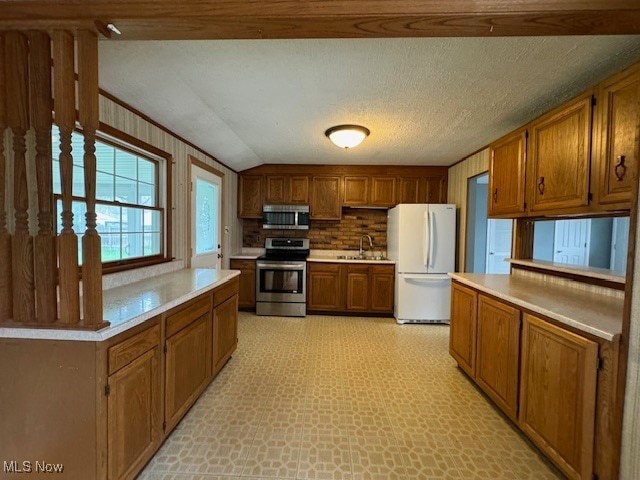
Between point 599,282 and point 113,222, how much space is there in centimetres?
350

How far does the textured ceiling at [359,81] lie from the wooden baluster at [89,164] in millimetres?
510

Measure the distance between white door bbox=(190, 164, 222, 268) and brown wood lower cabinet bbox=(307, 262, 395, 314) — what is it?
137 centimetres

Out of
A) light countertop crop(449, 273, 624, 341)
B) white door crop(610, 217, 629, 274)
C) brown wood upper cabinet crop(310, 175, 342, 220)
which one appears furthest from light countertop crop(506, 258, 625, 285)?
brown wood upper cabinet crop(310, 175, 342, 220)

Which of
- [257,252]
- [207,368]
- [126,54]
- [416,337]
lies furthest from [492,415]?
[257,252]

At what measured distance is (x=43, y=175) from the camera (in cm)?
121

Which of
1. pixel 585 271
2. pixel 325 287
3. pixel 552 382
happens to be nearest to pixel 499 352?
pixel 552 382

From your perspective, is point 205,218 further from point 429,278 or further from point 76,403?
point 429,278

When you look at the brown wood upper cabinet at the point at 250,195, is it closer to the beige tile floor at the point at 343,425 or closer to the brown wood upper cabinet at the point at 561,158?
the beige tile floor at the point at 343,425

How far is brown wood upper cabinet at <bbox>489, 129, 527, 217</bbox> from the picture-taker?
7.63 feet

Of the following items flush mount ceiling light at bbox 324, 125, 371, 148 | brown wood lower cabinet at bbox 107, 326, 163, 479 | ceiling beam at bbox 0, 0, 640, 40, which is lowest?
brown wood lower cabinet at bbox 107, 326, 163, 479

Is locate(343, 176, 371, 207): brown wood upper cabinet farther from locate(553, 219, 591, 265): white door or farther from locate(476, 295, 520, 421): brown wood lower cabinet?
locate(553, 219, 591, 265): white door

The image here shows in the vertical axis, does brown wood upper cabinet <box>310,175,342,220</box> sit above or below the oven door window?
above

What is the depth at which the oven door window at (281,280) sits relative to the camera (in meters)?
4.18

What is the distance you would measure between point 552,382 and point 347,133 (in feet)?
7.82
